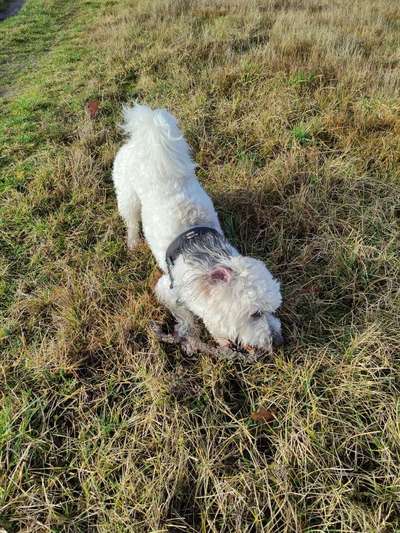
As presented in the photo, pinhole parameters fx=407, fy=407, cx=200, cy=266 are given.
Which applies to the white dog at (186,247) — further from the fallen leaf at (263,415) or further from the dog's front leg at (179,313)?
the fallen leaf at (263,415)

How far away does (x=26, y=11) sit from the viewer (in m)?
12.5

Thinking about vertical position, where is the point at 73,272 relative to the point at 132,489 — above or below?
above

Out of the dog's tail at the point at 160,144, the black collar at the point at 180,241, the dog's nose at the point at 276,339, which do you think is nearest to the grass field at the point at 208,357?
the dog's nose at the point at 276,339

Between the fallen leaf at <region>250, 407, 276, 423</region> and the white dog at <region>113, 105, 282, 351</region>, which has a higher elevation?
the white dog at <region>113, 105, 282, 351</region>

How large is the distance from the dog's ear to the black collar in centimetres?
44

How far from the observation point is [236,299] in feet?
8.37

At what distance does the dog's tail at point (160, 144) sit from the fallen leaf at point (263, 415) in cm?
198

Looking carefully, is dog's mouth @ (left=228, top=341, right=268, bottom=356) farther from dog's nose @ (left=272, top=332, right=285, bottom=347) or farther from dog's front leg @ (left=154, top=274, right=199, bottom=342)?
dog's front leg @ (left=154, top=274, right=199, bottom=342)

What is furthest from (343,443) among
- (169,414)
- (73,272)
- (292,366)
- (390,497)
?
(73,272)

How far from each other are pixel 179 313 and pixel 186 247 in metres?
0.58

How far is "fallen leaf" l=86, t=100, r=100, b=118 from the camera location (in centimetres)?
609

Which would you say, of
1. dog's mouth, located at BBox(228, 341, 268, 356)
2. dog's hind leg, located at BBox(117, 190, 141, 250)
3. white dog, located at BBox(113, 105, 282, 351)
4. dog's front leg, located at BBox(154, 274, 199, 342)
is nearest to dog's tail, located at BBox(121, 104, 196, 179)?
white dog, located at BBox(113, 105, 282, 351)

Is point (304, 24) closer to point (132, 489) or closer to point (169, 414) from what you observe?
point (169, 414)

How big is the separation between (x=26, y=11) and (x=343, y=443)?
14738 millimetres
